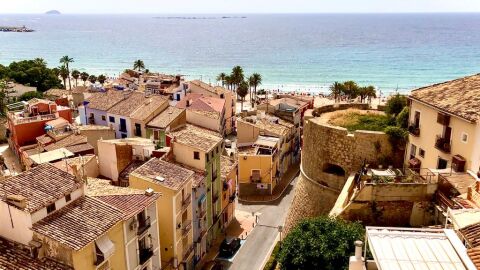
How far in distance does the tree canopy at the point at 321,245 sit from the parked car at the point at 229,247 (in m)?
16.2

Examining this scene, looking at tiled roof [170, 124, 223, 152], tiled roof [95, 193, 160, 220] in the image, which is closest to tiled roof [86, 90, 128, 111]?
tiled roof [170, 124, 223, 152]

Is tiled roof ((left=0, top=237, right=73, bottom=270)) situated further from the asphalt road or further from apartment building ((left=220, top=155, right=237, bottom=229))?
apartment building ((left=220, top=155, right=237, bottom=229))

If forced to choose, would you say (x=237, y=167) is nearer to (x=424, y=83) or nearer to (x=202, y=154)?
(x=202, y=154)

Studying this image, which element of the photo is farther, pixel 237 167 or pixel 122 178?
pixel 237 167

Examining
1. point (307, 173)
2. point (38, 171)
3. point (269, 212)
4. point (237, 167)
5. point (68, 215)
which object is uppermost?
point (38, 171)

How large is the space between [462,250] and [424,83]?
133 metres

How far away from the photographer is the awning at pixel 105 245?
890 inches

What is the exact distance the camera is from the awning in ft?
74.1

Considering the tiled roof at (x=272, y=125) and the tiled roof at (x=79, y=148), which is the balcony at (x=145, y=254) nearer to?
the tiled roof at (x=79, y=148)

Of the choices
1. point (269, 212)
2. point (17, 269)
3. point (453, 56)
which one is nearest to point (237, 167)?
point (269, 212)

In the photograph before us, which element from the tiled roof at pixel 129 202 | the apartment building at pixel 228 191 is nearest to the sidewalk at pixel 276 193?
the apartment building at pixel 228 191

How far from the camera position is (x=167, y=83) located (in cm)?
9331

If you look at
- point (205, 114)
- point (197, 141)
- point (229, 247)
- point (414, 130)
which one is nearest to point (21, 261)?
point (197, 141)

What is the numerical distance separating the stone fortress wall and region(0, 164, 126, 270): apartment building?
16928 mm
